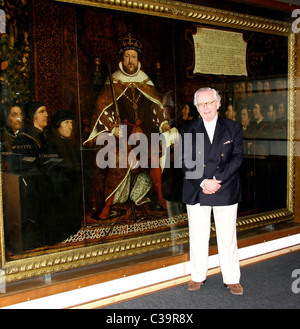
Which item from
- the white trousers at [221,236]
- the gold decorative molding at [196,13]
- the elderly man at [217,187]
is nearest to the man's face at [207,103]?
the elderly man at [217,187]

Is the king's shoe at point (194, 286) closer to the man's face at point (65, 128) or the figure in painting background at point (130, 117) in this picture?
the figure in painting background at point (130, 117)

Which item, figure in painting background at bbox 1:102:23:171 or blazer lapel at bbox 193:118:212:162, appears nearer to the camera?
figure in painting background at bbox 1:102:23:171

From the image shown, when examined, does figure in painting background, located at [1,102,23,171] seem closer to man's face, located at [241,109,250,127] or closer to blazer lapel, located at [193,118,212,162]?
blazer lapel, located at [193,118,212,162]

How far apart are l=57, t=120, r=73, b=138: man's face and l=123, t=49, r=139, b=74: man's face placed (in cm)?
71

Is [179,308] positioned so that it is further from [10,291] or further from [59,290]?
[10,291]

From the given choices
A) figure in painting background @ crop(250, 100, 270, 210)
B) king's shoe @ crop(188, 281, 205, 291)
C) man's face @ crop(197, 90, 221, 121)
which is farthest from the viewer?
figure in painting background @ crop(250, 100, 270, 210)

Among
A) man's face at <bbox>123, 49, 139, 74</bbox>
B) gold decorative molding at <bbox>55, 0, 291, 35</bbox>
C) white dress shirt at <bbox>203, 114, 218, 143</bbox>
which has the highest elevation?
gold decorative molding at <bbox>55, 0, 291, 35</bbox>

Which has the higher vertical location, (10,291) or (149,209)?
(149,209)

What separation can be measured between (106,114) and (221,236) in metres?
1.38

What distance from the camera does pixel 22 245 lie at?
10.1 ft

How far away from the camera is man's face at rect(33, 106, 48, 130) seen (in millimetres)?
3088

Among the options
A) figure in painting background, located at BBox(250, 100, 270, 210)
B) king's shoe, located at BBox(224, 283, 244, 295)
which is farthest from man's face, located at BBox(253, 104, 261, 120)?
king's shoe, located at BBox(224, 283, 244, 295)
